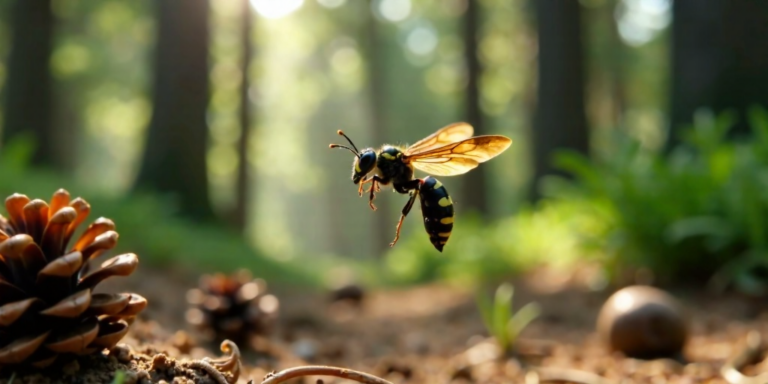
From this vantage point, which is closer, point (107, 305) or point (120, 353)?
point (107, 305)

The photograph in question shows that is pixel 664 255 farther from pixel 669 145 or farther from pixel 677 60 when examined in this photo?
pixel 677 60

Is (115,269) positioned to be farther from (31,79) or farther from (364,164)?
(31,79)

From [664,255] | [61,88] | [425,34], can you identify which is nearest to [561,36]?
[664,255]

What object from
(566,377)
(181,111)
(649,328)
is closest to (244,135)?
(181,111)

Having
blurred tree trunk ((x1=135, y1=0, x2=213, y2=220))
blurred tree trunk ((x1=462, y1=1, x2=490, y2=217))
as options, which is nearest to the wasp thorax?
blurred tree trunk ((x1=135, y1=0, x2=213, y2=220))

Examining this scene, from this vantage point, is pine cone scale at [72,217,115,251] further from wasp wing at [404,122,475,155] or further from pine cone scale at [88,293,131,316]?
wasp wing at [404,122,475,155]

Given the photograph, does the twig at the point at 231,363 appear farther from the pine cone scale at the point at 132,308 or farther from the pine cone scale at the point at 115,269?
the pine cone scale at the point at 115,269
